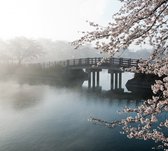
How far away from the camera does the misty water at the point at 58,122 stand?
22.1 meters

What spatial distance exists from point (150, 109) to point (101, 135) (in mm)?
18390

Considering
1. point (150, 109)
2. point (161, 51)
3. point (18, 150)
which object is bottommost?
point (18, 150)

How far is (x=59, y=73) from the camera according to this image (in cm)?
6238

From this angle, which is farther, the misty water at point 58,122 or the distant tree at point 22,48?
the distant tree at point 22,48

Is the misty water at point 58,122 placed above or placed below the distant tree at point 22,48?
below

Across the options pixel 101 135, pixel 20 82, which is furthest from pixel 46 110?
pixel 20 82

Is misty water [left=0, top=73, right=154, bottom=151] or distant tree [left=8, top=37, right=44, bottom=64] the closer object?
misty water [left=0, top=73, right=154, bottom=151]

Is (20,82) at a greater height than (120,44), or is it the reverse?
(120,44)

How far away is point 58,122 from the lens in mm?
28594

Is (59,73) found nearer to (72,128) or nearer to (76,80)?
(76,80)

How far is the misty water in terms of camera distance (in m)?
22.1

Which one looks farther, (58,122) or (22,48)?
(22,48)

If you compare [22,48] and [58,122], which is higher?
[22,48]

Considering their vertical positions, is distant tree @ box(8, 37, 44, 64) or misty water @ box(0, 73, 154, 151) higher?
distant tree @ box(8, 37, 44, 64)
